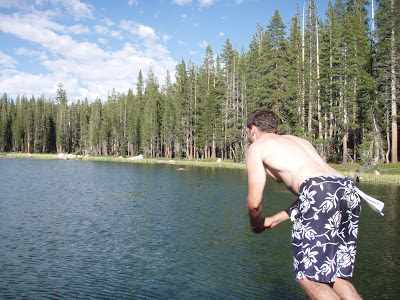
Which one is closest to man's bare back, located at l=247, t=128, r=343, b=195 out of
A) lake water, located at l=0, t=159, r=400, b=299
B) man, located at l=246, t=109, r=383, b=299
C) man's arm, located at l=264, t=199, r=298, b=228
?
man, located at l=246, t=109, r=383, b=299

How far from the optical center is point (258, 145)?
323 centimetres

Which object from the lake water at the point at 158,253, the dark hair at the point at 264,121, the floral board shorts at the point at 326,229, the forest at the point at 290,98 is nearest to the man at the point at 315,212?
the floral board shorts at the point at 326,229

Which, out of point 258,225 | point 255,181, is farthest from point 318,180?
point 258,225

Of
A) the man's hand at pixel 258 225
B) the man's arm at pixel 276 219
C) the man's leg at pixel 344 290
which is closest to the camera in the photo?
the man's leg at pixel 344 290

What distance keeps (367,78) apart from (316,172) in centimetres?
3608

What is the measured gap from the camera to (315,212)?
2930mm

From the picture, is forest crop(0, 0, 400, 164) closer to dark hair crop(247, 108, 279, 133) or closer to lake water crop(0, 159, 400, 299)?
lake water crop(0, 159, 400, 299)

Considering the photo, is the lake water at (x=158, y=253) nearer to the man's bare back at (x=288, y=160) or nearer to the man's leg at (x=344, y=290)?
the man's leg at (x=344, y=290)

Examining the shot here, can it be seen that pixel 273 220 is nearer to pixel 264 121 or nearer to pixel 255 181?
pixel 255 181

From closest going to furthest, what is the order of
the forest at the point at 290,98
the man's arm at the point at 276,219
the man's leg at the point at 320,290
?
1. the man's leg at the point at 320,290
2. the man's arm at the point at 276,219
3. the forest at the point at 290,98

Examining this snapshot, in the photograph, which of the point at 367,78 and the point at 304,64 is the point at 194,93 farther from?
the point at 367,78

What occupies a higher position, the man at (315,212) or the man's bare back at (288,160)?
the man's bare back at (288,160)

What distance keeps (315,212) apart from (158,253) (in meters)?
7.01

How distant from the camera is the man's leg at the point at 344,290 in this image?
2.96 meters
